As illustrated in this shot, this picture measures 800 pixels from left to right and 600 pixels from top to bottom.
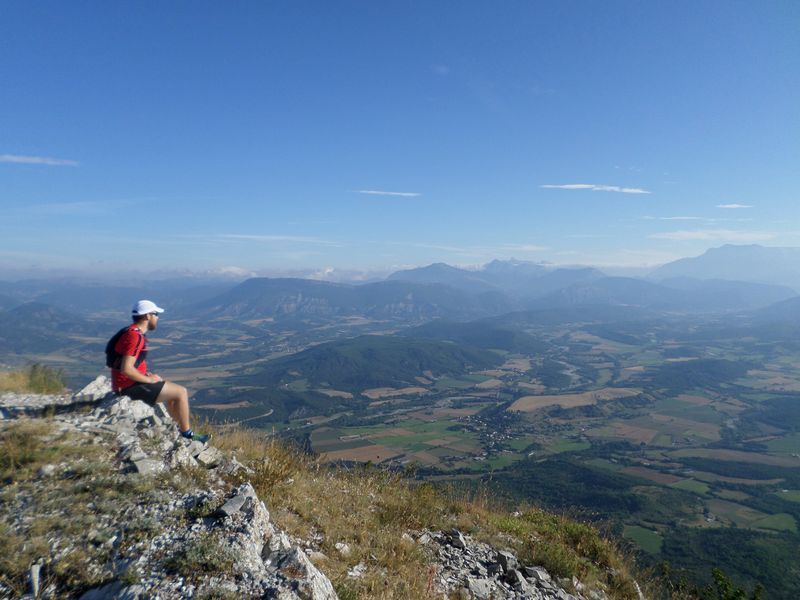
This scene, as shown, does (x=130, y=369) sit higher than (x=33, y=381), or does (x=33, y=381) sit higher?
(x=130, y=369)

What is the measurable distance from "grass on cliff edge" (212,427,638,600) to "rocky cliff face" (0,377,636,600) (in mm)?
226

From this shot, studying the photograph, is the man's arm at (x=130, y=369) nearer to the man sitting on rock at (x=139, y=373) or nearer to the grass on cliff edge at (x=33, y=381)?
the man sitting on rock at (x=139, y=373)

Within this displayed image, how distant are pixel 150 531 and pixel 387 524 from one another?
3.44m

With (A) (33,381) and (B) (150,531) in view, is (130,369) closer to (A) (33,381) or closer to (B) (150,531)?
(B) (150,531)

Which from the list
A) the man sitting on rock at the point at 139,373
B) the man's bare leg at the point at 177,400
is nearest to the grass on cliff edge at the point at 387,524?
the man's bare leg at the point at 177,400

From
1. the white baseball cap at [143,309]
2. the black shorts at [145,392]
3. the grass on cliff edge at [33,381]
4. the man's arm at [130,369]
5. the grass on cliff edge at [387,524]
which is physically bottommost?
the grass on cliff edge at [387,524]

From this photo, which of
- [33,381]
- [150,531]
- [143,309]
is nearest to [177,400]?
[143,309]

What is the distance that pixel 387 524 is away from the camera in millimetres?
6500

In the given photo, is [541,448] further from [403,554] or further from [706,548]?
[403,554]

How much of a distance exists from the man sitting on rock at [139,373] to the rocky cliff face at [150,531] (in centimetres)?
26

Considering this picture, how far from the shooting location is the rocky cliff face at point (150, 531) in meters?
3.64

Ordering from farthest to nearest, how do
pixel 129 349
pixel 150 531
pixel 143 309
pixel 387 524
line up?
pixel 143 309, pixel 129 349, pixel 387 524, pixel 150 531

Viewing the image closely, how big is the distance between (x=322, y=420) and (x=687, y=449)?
77.0 metres

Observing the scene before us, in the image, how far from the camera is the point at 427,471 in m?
57.0
